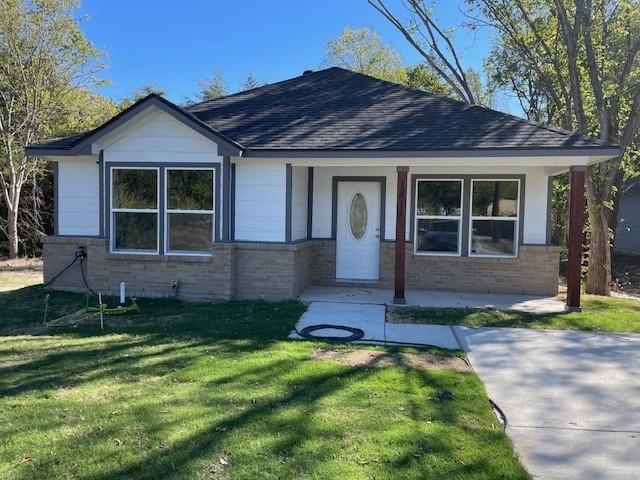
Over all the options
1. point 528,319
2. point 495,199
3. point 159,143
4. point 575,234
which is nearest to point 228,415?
point 528,319

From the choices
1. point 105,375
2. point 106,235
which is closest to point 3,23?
point 106,235

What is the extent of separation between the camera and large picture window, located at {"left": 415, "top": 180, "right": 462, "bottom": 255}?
36.2 ft

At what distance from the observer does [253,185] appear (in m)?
9.78

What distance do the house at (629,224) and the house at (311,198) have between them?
19394 mm

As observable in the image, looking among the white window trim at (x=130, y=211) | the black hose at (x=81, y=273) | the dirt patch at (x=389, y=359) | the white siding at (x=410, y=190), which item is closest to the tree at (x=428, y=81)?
the white siding at (x=410, y=190)

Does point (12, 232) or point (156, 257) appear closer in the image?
point (156, 257)

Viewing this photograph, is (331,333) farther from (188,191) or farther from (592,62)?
(592,62)

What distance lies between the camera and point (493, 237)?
Answer: 35.8ft

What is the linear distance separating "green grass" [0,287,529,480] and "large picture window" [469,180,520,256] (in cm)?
552

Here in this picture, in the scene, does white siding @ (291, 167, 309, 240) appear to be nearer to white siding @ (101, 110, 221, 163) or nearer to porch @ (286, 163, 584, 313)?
porch @ (286, 163, 584, 313)

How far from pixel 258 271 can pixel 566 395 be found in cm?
603

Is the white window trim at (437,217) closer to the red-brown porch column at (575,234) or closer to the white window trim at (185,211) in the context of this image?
the red-brown porch column at (575,234)

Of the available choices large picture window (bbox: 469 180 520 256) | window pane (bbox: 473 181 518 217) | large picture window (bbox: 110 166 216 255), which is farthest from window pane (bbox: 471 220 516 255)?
large picture window (bbox: 110 166 216 255)

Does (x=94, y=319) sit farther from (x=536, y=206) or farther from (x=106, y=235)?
(x=536, y=206)
